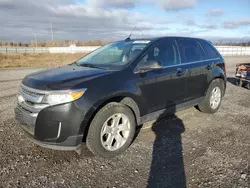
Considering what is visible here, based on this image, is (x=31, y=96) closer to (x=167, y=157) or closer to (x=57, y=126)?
(x=57, y=126)

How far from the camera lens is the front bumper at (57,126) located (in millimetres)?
2785

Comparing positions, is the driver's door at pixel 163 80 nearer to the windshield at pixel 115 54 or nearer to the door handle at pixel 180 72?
the door handle at pixel 180 72

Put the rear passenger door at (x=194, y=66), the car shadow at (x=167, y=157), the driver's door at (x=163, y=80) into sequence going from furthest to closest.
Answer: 1. the rear passenger door at (x=194, y=66)
2. the driver's door at (x=163, y=80)
3. the car shadow at (x=167, y=157)

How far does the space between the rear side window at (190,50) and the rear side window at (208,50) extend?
0.19m

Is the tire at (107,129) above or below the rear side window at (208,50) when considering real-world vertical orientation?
below

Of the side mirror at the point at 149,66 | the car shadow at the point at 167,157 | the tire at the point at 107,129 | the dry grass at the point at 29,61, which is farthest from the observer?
the dry grass at the point at 29,61

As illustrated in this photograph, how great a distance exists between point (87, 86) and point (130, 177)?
1334mm

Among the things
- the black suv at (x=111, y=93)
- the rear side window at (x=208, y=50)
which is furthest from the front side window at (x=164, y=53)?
the rear side window at (x=208, y=50)

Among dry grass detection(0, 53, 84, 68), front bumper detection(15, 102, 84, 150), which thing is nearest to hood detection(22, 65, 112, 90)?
front bumper detection(15, 102, 84, 150)

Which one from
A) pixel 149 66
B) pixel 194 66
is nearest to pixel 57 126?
pixel 149 66

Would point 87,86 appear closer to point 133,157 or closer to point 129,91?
point 129,91

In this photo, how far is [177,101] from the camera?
425cm

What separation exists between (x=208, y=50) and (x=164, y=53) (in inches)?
68.0

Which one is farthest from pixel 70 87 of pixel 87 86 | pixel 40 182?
pixel 40 182
